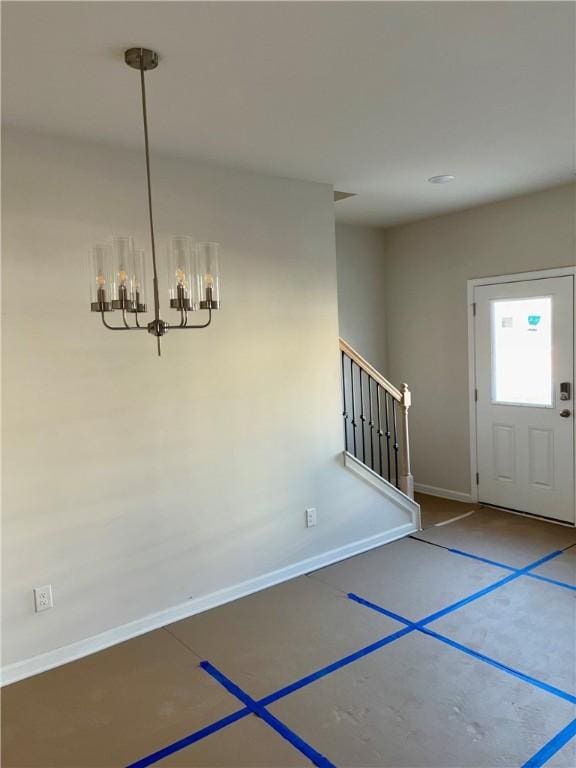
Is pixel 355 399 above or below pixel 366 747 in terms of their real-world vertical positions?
above

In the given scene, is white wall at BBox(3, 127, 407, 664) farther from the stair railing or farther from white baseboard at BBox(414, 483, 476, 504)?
white baseboard at BBox(414, 483, 476, 504)

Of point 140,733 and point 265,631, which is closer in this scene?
point 140,733

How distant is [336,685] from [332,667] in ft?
0.50

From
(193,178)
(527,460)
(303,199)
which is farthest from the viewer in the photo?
(527,460)

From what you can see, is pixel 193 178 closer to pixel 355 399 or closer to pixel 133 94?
pixel 133 94

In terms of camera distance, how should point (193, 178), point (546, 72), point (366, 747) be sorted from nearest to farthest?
point (366, 747) → point (546, 72) → point (193, 178)

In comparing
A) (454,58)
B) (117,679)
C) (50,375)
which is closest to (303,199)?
(454,58)

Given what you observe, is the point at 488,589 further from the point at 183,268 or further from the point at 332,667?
the point at 183,268

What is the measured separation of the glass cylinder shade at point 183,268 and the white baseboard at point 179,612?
1.94 meters


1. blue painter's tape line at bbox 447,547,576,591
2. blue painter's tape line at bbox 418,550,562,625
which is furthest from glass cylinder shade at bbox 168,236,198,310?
blue painter's tape line at bbox 447,547,576,591

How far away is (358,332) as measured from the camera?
571 cm

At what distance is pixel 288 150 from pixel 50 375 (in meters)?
1.82

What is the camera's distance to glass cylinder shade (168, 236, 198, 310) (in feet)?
7.38

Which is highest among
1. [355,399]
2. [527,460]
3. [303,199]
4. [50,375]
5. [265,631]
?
[303,199]
